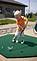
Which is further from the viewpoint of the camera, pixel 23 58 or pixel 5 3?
pixel 5 3

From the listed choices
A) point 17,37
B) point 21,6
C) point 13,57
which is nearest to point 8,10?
point 21,6

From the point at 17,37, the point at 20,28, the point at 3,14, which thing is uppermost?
the point at 20,28

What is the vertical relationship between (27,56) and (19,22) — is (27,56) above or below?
below

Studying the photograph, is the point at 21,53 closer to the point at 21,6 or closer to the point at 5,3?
the point at 5,3

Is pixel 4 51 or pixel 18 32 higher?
pixel 18 32

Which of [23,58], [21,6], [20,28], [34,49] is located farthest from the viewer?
[21,6]

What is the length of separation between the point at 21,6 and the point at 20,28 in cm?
2960

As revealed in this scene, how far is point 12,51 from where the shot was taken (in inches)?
271

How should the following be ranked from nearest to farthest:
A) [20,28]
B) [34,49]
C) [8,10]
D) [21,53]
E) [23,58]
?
[23,58]
[21,53]
[34,49]
[20,28]
[8,10]

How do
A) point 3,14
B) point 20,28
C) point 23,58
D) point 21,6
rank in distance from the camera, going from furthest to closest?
point 21,6 → point 3,14 → point 20,28 → point 23,58

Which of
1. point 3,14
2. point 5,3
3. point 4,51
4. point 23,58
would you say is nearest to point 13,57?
point 23,58

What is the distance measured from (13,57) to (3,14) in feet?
83.8

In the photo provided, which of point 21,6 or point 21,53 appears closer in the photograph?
point 21,53

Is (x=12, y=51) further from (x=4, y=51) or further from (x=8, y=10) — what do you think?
(x=8, y=10)
